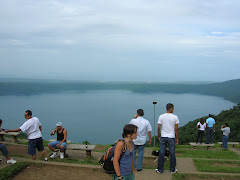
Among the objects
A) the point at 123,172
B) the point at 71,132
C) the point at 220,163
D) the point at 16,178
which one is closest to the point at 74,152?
the point at 16,178

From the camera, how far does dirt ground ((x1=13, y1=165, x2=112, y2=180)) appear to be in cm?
479

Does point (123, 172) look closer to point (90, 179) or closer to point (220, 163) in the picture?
point (90, 179)

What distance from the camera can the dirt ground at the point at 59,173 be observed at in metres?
4.79

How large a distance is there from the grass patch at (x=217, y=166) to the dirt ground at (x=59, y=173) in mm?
2510

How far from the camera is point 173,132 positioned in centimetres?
481

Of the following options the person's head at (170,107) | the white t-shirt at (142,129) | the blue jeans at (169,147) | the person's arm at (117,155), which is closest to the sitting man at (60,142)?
the white t-shirt at (142,129)

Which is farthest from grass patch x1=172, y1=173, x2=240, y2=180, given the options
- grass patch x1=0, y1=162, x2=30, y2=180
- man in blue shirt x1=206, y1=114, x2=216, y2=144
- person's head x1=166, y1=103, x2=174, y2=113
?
man in blue shirt x1=206, y1=114, x2=216, y2=144

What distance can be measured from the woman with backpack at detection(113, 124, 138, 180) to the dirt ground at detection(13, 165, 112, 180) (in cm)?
212

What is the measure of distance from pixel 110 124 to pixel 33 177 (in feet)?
275

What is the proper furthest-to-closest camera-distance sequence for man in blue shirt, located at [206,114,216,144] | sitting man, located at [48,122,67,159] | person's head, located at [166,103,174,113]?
man in blue shirt, located at [206,114,216,144], sitting man, located at [48,122,67,159], person's head, located at [166,103,174,113]

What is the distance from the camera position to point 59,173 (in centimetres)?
499

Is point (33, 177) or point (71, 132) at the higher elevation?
point (33, 177)

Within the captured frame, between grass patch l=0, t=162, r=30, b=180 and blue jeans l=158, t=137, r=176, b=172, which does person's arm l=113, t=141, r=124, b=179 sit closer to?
blue jeans l=158, t=137, r=176, b=172

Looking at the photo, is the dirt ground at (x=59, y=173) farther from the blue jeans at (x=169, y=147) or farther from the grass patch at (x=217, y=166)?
the grass patch at (x=217, y=166)
